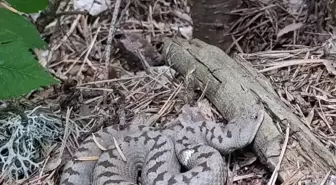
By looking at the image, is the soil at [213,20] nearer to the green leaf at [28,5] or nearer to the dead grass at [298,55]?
the dead grass at [298,55]

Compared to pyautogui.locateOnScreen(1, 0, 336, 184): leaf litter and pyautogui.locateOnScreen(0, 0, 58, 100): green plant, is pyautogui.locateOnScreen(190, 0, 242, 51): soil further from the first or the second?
pyautogui.locateOnScreen(0, 0, 58, 100): green plant

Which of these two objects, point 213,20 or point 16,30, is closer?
point 16,30

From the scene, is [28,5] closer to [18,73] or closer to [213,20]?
[18,73]

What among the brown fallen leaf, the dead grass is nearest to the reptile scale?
the dead grass

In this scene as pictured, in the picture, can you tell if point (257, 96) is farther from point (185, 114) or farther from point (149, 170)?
point (149, 170)

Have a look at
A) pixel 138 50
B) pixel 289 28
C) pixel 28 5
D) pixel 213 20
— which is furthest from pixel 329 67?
pixel 28 5

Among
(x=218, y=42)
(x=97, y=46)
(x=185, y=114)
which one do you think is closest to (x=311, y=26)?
(x=218, y=42)
